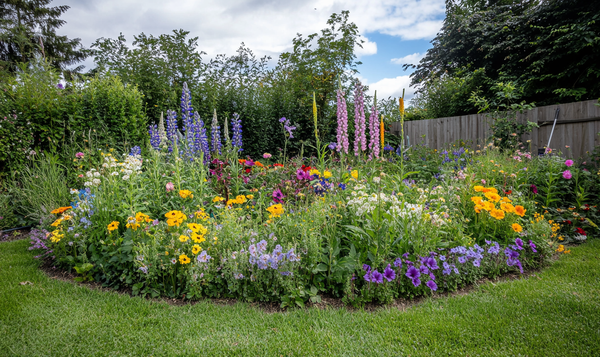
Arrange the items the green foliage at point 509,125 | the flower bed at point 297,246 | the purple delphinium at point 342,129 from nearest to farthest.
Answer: the flower bed at point 297,246
the purple delphinium at point 342,129
the green foliage at point 509,125

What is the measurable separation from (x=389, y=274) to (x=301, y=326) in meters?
0.81

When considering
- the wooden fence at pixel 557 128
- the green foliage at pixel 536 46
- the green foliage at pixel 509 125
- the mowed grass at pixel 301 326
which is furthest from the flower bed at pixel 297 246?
the green foliage at pixel 536 46

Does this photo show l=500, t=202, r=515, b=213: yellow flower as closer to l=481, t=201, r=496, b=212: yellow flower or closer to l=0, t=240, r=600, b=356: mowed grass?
l=481, t=201, r=496, b=212: yellow flower

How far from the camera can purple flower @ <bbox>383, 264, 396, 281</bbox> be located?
2284mm

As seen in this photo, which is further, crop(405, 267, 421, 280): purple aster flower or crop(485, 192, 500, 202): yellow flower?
crop(485, 192, 500, 202): yellow flower

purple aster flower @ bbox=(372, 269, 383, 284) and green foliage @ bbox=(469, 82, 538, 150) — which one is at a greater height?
green foliage @ bbox=(469, 82, 538, 150)

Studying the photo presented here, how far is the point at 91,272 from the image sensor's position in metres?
2.70

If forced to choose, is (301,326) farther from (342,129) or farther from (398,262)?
(342,129)

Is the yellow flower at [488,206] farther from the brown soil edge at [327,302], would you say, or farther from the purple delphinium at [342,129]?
the purple delphinium at [342,129]

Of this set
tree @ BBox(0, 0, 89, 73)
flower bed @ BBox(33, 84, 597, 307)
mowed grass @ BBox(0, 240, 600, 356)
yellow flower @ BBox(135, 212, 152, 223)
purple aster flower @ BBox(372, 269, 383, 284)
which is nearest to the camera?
mowed grass @ BBox(0, 240, 600, 356)

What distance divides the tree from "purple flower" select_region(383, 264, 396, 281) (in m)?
17.4

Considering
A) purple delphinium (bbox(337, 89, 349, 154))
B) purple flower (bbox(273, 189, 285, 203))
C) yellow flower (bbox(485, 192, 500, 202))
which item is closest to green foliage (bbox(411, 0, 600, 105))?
yellow flower (bbox(485, 192, 500, 202))

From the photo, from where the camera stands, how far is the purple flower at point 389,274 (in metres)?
2.28

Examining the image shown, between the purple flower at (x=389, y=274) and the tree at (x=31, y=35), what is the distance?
17432mm
